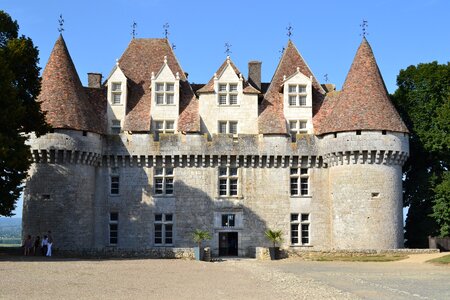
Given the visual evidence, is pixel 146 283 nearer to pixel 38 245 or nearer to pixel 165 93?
pixel 38 245

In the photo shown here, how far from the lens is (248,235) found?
38375 mm

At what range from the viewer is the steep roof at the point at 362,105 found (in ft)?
121

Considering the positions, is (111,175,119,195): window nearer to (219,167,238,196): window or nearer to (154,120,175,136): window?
(154,120,175,136): window

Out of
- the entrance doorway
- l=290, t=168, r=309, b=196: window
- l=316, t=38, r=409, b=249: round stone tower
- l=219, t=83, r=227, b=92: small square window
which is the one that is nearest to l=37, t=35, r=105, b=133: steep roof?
l=219, t=83, r=227, b=92: small square window

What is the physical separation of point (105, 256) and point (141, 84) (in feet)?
41.5

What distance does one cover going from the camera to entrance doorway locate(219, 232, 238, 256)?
38781 millimetres

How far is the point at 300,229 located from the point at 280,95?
8.75 m

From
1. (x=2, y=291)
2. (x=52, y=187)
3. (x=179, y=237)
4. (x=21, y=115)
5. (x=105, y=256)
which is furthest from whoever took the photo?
(x=179, y=237)

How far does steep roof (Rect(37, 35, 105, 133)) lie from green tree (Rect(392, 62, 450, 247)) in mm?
19984

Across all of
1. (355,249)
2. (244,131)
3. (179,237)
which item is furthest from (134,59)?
(355,249)

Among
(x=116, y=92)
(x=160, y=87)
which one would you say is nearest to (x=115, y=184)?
(x=116, y=92)

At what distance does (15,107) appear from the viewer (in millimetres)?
28062

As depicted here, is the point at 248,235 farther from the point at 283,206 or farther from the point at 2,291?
the point at 2,291

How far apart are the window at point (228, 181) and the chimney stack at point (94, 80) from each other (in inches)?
410
